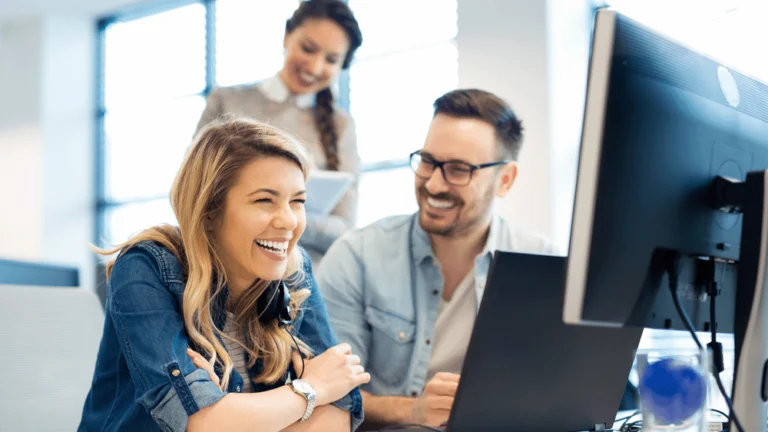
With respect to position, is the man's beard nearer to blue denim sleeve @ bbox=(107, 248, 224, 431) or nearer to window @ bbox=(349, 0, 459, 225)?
blue denim sleeve @ bbox=(107, 248, 224, 431)

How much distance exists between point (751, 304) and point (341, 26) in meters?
1.83

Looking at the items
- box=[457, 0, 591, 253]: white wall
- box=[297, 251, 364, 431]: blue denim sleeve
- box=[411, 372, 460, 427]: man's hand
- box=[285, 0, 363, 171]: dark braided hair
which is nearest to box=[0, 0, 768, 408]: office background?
box=[457, 0, 591, 253]: white wall

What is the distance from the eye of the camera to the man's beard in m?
1.83

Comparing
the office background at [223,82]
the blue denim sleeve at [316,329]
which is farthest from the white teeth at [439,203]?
the office background at [223,82]

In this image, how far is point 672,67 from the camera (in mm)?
964

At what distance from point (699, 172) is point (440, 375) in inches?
22.9

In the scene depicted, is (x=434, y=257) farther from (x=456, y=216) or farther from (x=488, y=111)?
(x=488, y=111)

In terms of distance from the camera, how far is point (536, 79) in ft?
13.3

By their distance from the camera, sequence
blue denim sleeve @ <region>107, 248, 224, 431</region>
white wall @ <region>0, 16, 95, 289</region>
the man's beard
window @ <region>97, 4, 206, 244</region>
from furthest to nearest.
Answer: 1. white wall @ <region>0, 16, 95, 289</region>
2. window @ <region>97, 4, 206, 244</region>
3. the man's beard
4. blue denim sleeve @ <region>107, 248, 224, 431</region>

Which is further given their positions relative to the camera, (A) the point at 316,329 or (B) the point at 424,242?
(B) the point at 424,242

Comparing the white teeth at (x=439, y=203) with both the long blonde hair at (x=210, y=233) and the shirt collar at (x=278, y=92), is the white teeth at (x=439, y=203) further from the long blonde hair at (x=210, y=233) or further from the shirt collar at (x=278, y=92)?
the shirt collar at (x=278, y=92)

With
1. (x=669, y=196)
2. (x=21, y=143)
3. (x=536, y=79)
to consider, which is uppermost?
(x=536, y=79)

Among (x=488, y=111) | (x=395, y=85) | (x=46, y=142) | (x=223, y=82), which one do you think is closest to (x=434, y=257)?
(x=488, y=111)

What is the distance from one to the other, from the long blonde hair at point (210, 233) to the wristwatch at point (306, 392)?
9 cm
